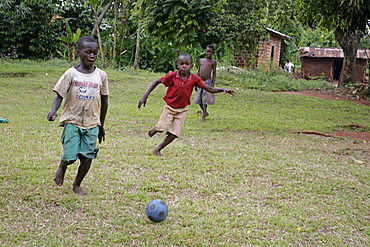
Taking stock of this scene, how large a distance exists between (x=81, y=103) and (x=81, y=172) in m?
0.68

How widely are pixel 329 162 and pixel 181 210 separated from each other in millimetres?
3221

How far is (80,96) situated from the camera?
3986 mm

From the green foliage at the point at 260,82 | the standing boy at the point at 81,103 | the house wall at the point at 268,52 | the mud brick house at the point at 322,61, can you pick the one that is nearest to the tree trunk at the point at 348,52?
the green foliage at the point at 260,82

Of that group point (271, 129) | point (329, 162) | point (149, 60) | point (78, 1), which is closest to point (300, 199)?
point (329, 162)

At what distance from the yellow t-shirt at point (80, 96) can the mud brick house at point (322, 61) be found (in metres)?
26.4

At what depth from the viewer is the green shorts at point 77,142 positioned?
13.0ft

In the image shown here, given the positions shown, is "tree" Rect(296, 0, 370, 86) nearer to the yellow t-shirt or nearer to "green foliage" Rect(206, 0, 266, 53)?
the yellow t-shirt

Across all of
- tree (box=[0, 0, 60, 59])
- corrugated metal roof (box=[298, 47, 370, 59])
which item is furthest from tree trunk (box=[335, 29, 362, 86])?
tree (box=[0, 0, 60, 59])

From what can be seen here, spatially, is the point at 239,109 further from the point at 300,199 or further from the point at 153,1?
the point at 300,199

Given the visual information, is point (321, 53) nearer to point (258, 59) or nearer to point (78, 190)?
point (258, 59)

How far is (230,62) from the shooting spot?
75.4 feet

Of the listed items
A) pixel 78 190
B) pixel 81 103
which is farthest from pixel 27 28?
pixel 81 103

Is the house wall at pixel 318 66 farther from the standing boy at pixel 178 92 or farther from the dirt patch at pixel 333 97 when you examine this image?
the standing boy at pixel 178 92

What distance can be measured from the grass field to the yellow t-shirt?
0.77 m
